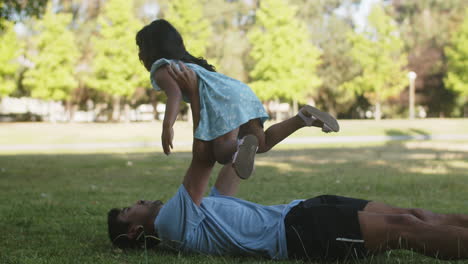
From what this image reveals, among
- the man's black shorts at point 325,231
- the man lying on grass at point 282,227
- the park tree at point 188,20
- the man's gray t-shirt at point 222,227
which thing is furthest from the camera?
the park tree at point 188,20

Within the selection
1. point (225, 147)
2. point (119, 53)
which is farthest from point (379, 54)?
point (225, 147)

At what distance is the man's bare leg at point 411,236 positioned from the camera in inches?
117

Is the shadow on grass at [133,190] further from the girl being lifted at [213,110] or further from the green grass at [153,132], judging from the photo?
the green grass at [153,132]

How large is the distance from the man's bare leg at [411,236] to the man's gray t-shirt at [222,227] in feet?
1.81

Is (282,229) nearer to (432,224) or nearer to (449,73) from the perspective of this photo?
(432,224)

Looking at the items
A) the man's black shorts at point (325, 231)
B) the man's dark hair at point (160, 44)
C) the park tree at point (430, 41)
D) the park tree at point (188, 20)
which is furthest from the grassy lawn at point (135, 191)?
the park tree at point (430, 41)

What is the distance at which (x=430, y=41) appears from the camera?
51.6 m

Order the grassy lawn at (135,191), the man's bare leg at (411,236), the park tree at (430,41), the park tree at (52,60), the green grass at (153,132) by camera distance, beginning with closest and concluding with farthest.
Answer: the man's bare leg at (411,236)
the grassy lawn at (135,191)
the green grass at (153,132)
the park tree at (52,60)
the park tree at (430,41)

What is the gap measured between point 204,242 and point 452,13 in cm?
5721

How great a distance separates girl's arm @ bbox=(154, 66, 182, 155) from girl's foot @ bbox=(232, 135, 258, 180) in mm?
488

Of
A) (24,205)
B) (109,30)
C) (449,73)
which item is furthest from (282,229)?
(449,73)

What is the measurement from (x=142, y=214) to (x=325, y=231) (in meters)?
1.26

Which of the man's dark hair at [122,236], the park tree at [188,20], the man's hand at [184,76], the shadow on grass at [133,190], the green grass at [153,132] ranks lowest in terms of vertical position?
the green grass at [153,132]

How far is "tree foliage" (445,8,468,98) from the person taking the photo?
138ft
